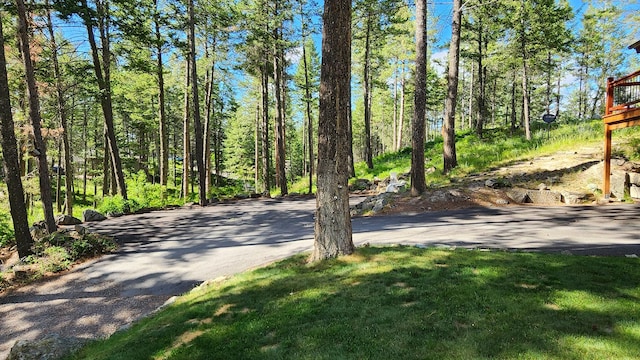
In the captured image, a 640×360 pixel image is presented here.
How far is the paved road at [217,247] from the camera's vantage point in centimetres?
568

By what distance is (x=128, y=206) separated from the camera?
15.5 m

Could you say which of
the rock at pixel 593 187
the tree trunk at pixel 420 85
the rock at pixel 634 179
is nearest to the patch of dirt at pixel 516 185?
the rock at pixel 593 187

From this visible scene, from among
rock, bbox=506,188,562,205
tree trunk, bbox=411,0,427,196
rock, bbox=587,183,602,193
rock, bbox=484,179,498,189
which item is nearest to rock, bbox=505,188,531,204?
rock, bbox=506,188,562,205

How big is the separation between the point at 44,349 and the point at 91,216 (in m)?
11.2

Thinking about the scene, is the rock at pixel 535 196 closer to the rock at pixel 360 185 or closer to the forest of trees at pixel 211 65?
the forest of trees at pixel 211 65

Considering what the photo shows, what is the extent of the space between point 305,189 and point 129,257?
1671 cm

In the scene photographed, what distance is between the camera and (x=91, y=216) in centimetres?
1358

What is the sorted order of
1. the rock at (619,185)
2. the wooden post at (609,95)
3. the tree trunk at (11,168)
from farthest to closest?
the wooden post at (609,95), the rock at (619,185), the tree trunk at (11,168)

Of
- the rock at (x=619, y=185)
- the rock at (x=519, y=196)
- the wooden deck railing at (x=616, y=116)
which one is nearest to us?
the wooden deck railing at (x=616, y=116)

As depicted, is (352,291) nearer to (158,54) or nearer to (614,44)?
(158,54)

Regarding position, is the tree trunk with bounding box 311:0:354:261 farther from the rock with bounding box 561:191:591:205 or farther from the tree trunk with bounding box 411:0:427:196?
the rock with bounding box 561:191:591:205

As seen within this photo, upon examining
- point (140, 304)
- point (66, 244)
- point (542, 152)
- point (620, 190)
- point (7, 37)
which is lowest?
point (140, 304)

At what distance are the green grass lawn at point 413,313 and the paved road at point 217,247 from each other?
1292 mm

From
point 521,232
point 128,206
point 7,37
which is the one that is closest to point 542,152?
point 521,232
